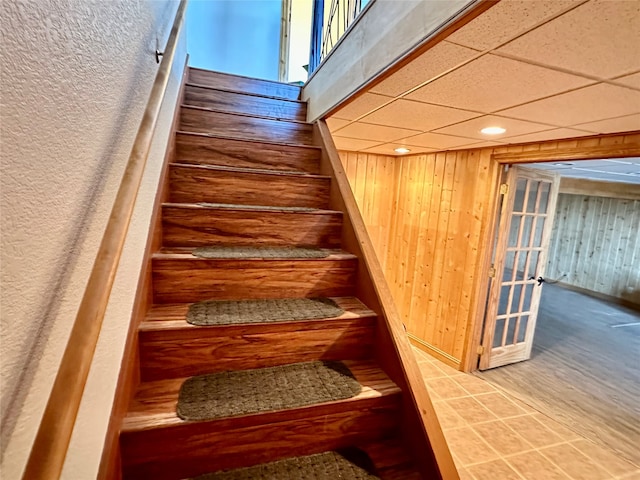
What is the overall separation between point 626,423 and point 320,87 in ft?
12.0

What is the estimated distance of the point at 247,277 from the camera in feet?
4.91

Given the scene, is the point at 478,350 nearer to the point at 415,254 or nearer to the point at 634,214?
the point at 415,254

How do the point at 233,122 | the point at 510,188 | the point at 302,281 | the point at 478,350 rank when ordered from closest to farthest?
the point at 302,281 → the point at 233,122 → the point at 510,188 → the point at 478,350

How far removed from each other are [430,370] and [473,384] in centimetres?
40

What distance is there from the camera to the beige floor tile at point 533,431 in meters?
2.30

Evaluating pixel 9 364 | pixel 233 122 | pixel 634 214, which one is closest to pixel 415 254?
pixel 233 122

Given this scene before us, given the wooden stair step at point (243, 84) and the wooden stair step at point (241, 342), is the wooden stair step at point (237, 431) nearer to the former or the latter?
the wooden stair step at point (241, 342)

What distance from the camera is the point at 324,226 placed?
6.03 ft

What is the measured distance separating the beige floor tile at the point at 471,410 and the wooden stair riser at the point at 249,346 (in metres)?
1.70

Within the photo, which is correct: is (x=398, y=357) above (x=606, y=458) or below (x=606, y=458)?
above

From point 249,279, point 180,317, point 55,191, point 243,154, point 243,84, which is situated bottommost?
point 180,317

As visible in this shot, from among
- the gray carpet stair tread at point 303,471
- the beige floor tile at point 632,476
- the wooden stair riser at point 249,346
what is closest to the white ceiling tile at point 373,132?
the wooden stair riser at point 249,346

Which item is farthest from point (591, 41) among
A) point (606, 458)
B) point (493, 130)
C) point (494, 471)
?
point (606, 458)

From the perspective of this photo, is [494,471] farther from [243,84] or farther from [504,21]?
[243,84]
